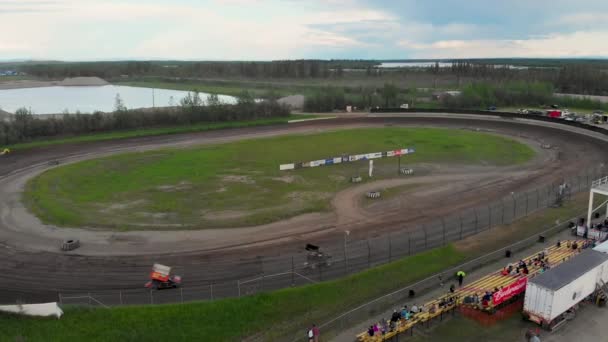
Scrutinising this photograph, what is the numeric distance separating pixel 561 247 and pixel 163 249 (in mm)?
28734

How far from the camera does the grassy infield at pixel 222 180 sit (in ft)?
141

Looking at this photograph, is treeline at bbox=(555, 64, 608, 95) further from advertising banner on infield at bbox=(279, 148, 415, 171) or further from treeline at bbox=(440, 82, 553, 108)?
advertising banner on infield at bbox=(279, 148, 415, 171)

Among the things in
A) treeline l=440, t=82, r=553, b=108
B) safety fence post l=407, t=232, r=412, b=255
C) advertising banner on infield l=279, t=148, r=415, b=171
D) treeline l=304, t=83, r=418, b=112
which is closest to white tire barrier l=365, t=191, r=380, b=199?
safety fence post l=407, t=232, r=412, b=255

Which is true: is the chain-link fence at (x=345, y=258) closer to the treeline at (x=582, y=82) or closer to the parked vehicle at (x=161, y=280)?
the parked vehicle at (x=161, y=280)

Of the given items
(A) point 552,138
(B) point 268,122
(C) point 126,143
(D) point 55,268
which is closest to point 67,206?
(D) point 55,268

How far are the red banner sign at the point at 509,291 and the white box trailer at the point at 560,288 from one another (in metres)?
1.13

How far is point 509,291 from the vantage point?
1030 inches

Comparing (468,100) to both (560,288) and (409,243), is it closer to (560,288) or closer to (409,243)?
(409,243)

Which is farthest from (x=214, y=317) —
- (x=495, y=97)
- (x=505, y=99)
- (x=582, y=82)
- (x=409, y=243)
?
(x=582, y=82)

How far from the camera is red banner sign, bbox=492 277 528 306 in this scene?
25.5 m

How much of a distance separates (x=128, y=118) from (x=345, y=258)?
2804 inches

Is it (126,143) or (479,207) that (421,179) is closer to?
(479,207)

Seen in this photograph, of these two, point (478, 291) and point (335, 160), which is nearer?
point (478, 291)

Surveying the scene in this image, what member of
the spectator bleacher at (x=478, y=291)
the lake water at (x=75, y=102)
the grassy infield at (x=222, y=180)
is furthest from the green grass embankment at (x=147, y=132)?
the spectator bleacher at (x=478, y=291)
